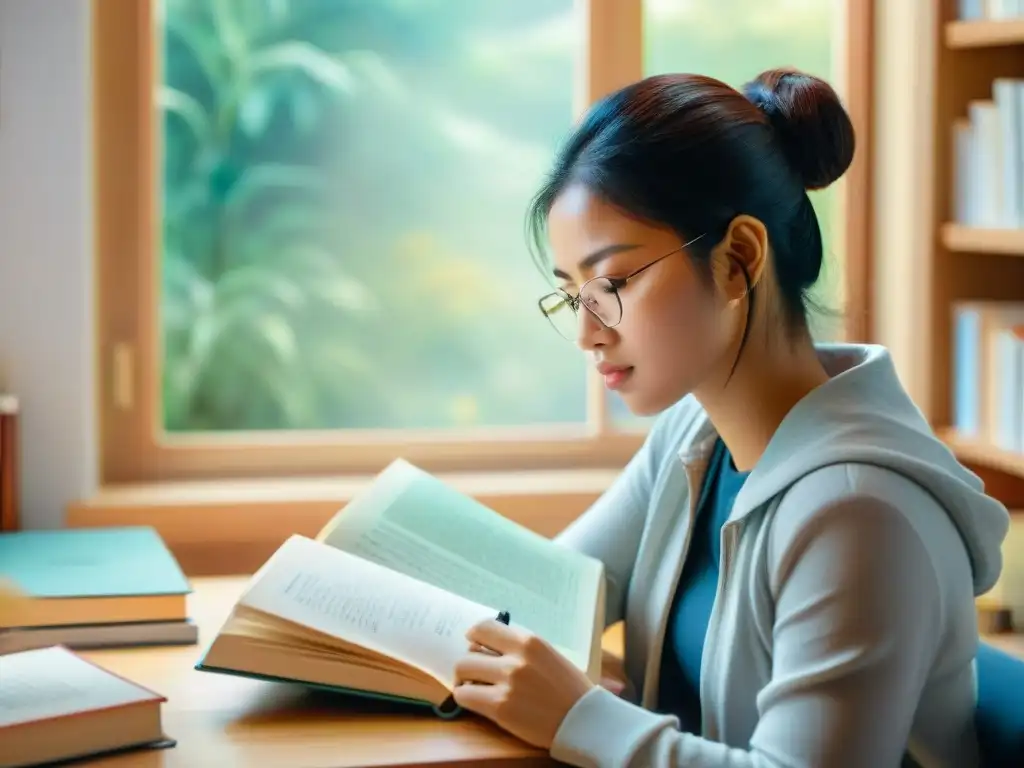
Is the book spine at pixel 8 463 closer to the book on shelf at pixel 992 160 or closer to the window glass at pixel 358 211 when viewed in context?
the window glass at pixel 358 211

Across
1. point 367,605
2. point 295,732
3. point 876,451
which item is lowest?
point 295,732

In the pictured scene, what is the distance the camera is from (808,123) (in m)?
1.30

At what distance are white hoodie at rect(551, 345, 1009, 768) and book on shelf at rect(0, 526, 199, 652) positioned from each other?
0.52 m

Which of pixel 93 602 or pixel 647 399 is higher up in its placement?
pixel 647 399

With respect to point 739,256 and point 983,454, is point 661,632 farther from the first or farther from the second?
point 983,454

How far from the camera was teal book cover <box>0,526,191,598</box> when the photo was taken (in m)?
1.49

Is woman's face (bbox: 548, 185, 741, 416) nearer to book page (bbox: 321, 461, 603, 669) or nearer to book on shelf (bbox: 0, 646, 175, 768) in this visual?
book page (bbox: 321, 461, 603, 669)

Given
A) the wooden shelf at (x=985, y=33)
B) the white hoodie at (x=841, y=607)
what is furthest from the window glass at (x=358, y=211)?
the white hoodie at (x=841, y=607)

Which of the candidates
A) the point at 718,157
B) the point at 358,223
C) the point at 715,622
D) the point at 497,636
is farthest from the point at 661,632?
the point at 358,223

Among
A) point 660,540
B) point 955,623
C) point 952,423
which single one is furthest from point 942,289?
point 955,623

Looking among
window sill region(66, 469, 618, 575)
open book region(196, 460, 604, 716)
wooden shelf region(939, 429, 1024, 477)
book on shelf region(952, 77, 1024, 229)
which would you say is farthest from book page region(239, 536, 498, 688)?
book on shelf region(952, 77, 1024, 229)

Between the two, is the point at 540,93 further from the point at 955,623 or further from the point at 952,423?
the point at 955,623

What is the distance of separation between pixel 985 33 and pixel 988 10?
0.05 metres

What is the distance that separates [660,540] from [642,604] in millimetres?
70
